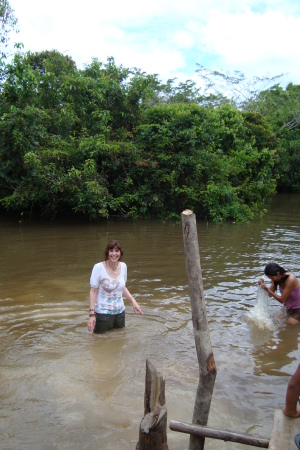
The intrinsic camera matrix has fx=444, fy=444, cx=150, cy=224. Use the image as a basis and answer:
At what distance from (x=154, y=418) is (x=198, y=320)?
0.78 meters

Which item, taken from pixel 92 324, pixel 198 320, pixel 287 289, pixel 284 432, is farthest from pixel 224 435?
pixel 287 289

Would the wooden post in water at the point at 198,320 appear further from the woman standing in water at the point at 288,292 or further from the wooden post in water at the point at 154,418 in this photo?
the woman standing in water at the point at 288,292

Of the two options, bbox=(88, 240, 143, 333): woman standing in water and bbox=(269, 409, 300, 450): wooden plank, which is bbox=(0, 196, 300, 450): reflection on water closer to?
bbox=(88, 240, 143, 333): woman standing in water

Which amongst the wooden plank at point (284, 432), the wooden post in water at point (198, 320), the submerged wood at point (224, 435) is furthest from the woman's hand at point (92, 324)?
the wooden plank at point (284, 432)

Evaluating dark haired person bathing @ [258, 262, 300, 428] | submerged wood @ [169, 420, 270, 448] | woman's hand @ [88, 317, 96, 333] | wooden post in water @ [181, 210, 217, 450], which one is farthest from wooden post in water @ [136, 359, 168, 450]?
dark haired person bathing @ [258, 262, 300, 428]

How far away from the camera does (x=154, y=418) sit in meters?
2.88

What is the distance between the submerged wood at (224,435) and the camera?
2998mm

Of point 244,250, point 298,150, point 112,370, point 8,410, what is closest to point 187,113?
point 244,250

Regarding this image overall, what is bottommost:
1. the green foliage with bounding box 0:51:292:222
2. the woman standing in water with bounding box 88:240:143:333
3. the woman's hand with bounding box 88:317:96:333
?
the woman's hand with bounding box 88:317:96:333

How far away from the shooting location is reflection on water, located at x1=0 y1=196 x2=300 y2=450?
4.12 metres

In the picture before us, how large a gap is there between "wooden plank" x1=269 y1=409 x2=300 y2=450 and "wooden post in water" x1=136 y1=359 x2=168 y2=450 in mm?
746

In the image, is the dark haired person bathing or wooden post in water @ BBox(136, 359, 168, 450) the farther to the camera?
the dark haired person bathing

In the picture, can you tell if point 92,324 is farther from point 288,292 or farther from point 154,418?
point 288,292

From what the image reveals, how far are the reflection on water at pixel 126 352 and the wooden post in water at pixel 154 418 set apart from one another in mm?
1025
